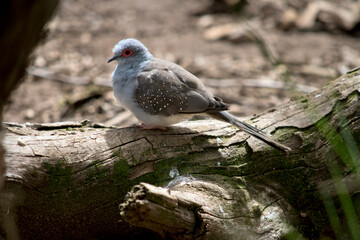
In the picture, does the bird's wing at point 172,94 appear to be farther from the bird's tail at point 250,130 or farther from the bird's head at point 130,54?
the bird's head at point 130,54

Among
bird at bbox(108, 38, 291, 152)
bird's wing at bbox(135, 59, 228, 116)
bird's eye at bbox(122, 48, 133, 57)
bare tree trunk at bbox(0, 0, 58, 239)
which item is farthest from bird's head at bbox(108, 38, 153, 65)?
bare tree trunk at bbox(0, 0, 58, 239)

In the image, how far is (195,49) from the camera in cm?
828

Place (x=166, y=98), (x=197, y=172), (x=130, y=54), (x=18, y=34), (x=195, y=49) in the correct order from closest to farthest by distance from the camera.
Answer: (x=18, y=34) < (x=197, y=172) < (x=166, y=98) < (x=130, y=54) < (x=195, y=49)

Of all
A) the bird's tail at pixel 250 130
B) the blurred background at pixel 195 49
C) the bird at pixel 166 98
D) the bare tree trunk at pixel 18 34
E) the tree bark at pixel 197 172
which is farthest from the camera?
the blurred background at pixel 195 49

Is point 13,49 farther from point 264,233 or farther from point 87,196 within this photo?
point 264,233

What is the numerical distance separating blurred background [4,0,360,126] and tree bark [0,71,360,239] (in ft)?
→ 7.72

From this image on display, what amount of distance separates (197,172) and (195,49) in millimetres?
4897

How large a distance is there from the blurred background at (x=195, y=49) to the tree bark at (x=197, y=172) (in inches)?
92.6

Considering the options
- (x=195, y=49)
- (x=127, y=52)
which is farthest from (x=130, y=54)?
(x=195, y=49)

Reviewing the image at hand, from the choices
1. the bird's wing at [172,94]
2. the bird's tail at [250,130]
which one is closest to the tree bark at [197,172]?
the bird's tail at [250,130]

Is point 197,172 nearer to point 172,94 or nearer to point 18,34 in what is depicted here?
point 172,94

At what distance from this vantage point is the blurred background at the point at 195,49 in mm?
6789

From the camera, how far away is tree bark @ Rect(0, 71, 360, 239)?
3.39 meters

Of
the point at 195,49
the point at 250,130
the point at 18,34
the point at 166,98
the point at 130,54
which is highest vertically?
the point at 195,49
